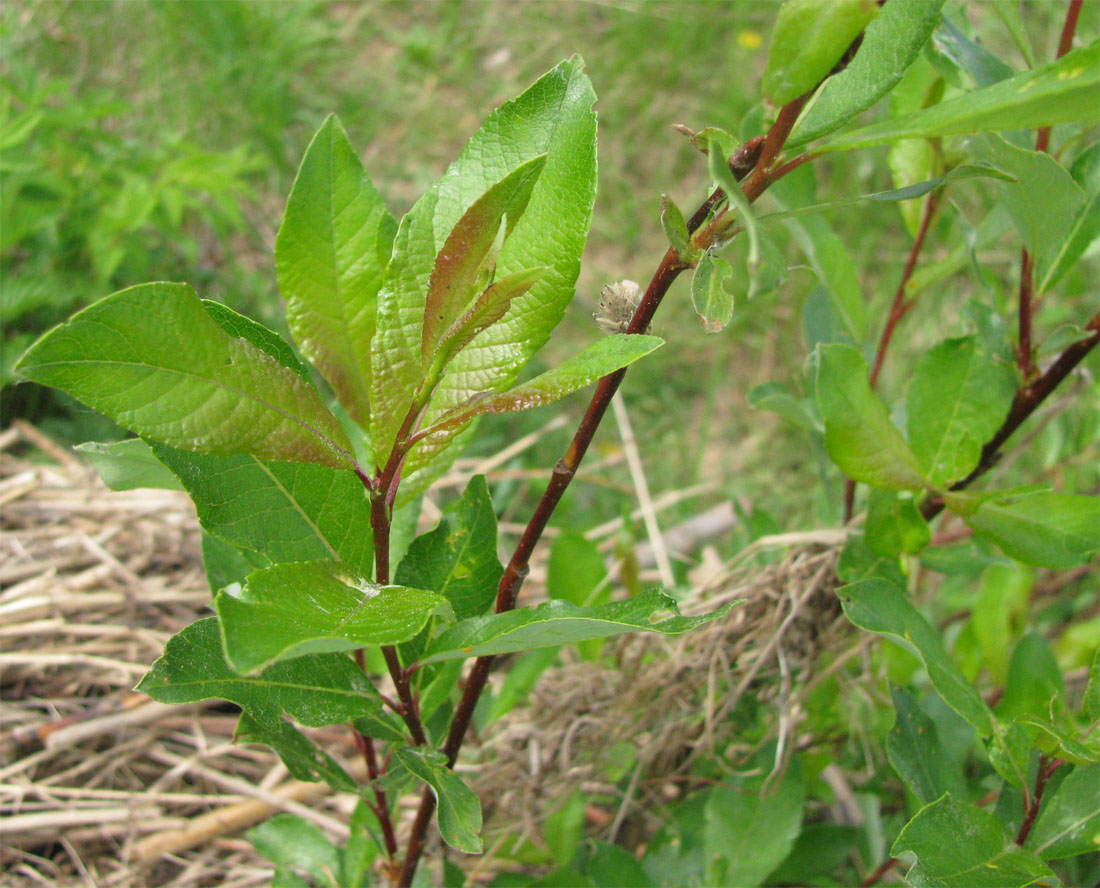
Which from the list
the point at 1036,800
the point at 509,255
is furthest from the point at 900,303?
the point at 509,255

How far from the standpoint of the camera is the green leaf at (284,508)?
660 mm

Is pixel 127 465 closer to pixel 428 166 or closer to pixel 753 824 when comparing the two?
pixel 753 824

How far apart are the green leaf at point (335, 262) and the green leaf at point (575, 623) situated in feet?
0.66

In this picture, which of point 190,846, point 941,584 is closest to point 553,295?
point 190,846

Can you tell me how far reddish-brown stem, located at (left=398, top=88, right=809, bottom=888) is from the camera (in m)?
0.61

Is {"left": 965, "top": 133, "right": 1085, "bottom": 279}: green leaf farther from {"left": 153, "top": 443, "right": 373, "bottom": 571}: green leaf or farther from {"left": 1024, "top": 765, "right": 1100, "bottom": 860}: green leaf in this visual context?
{"left": 153, "top": 443, "right": 373, "bottom": 571}: green leaf

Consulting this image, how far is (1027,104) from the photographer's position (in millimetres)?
521

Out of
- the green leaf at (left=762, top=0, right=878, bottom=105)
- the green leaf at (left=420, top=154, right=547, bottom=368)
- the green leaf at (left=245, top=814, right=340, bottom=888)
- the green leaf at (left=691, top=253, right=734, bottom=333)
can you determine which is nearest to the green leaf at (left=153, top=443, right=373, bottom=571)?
the green leaf at (left=420, top=154, right=547, bottom=368)

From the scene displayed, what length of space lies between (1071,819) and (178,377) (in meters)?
0.87

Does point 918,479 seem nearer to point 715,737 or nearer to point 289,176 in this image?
point 715,737

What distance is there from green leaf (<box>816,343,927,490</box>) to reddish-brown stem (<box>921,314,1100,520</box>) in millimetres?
103

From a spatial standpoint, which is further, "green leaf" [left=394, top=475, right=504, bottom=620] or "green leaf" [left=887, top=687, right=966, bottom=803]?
"green leaf" [left=887, top=687, right=966, bottom=803]

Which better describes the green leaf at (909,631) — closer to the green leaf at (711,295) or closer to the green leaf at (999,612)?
the green leaf at (711,295)

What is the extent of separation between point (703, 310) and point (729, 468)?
214cm
